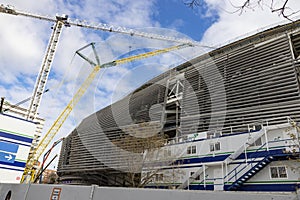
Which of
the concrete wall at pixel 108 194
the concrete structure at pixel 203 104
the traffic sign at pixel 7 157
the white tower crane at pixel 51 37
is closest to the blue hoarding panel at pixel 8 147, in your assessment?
the traffic sign at pixel 7 157

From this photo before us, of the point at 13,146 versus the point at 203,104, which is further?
the point at 203,104

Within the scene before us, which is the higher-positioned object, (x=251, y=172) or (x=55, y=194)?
(x=251, y=172)

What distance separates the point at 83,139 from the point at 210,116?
16434 millimetres

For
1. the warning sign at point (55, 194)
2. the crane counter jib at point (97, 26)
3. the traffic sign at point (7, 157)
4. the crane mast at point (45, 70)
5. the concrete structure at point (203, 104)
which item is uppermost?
A: the crane counter jib at point (97, 26)

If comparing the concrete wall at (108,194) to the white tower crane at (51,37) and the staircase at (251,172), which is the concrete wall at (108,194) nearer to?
the staircase at (251,172)

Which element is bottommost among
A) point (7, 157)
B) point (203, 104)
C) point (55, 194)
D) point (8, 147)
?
point (55, 194)

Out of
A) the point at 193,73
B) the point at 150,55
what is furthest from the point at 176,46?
the point at 193,73

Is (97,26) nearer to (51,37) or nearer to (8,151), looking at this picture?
(51,37)

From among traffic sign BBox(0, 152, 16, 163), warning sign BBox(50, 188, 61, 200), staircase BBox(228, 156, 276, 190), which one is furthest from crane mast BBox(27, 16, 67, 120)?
staircase BBox(228, 156, 276, 190)

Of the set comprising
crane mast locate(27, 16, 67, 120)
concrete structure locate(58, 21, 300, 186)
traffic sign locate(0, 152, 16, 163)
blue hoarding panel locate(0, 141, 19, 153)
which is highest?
crane mast locate(27, 16, 67, 120)

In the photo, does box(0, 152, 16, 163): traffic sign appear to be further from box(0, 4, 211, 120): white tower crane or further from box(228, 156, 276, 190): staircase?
box(0, 4, 211, 120): white tower crane

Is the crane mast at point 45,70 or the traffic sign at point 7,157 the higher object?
the crane mast at point 45,70

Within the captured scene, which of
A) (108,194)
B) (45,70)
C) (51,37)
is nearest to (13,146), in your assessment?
(108,194)

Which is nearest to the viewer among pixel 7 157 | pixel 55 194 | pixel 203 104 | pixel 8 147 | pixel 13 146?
pixel 55 194
